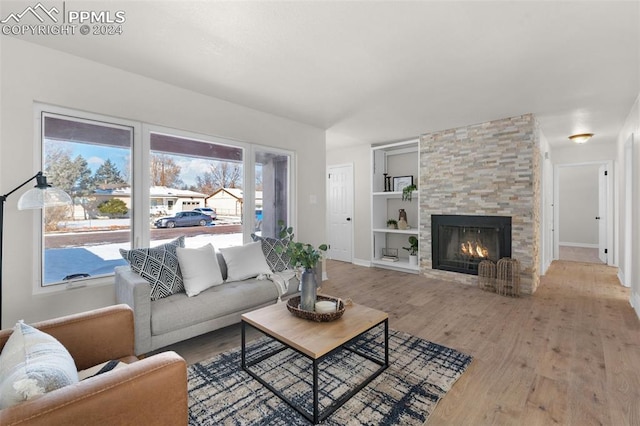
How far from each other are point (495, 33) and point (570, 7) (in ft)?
1.39

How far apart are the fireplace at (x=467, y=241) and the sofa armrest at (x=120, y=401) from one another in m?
4.46

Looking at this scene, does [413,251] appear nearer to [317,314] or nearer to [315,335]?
[317,314]

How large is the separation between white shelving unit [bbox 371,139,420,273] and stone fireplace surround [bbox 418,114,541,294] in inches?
23.2

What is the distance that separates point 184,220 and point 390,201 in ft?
13.6

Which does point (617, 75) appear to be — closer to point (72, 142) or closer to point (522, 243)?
point (522, 243)

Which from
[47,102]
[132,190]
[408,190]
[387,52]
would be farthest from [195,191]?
[408,190]

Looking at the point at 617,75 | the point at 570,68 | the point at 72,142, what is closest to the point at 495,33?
the point at 570,68

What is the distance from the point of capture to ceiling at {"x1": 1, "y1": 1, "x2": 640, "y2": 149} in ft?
6.32

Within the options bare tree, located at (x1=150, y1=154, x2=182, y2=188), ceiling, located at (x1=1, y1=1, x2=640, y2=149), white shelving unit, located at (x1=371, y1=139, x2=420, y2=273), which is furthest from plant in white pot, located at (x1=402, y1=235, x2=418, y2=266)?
bare tree, located at (x1=150, y1=154, x2=182, y2=188)

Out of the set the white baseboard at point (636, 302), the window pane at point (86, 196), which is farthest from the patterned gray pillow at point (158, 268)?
the white baseboard at point (636, 302)

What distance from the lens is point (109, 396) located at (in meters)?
0.98

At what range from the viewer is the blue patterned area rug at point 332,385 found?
66.8 inches

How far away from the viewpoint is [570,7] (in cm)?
187

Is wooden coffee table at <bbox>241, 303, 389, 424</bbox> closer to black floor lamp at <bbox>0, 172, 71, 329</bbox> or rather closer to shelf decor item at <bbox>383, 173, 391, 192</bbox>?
black floor lamp at <bbox>0, 172, 71, 329</bbox>
